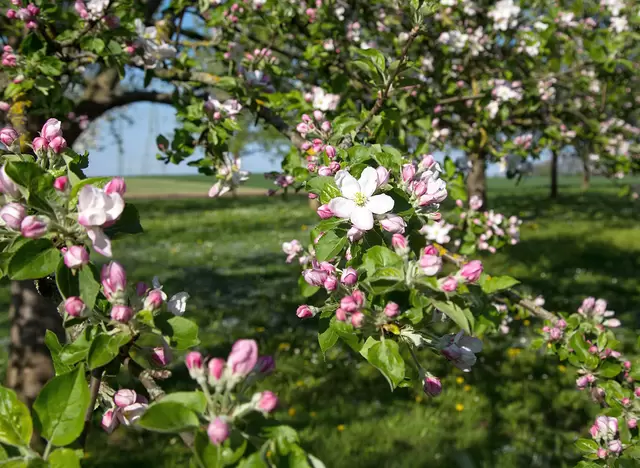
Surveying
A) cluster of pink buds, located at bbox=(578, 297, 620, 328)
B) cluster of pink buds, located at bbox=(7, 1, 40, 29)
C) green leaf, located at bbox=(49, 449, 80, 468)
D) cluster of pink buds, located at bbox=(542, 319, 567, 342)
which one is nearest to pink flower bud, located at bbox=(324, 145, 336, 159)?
green leaf, located at bbox=(49, 449, 80, 468)

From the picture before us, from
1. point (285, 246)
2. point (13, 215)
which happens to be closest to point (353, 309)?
point (13, 215)

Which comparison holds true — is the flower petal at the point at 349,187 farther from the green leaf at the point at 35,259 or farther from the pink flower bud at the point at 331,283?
the green leaf at the point at 35,259

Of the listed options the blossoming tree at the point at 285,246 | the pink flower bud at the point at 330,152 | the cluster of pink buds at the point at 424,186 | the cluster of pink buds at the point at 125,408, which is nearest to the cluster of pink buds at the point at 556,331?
the blossoming tree at the point at 285,246

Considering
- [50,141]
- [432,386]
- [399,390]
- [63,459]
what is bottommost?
[399,390]

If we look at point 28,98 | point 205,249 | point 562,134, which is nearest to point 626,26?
point 562,134

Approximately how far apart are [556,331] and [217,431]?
1.84 metres

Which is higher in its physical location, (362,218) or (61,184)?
(61,184)

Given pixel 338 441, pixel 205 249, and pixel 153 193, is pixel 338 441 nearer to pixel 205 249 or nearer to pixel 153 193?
pixel 205 249

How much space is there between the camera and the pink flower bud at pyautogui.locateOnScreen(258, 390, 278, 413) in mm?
847

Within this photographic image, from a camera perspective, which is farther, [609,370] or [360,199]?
[609,370]

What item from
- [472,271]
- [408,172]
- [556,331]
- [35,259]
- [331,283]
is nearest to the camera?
[35,259]

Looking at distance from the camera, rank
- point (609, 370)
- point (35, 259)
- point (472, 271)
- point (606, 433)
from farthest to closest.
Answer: point (609, 370) < point (606, 433) < point (472, 271) < point (35, 259)

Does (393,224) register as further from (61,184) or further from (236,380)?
(61,184)

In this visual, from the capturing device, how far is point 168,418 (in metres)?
0.81
